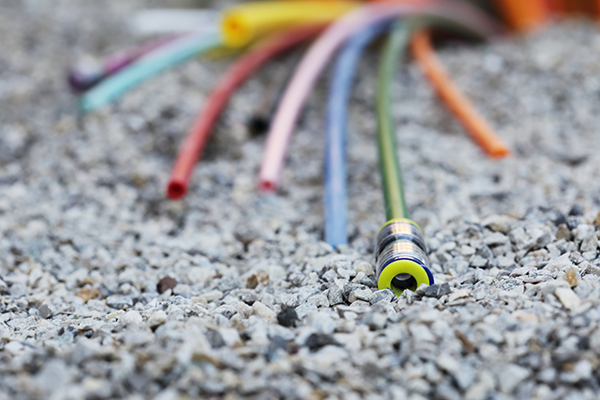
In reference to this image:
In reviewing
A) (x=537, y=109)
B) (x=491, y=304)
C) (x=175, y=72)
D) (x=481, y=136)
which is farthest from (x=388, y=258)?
(x=175, y=72)

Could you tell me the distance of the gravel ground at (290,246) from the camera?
1043 millimetres

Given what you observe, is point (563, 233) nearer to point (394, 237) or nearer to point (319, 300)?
point (394, 237)

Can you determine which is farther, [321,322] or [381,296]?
[381,296]

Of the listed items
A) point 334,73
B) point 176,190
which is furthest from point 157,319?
point 334,73

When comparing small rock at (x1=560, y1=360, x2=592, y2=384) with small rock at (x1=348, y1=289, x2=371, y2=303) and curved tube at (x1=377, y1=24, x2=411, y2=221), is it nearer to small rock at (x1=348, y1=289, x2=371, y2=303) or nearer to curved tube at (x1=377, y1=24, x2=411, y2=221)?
small rock at (x1=348, y1=289, x2=371, y2=303)

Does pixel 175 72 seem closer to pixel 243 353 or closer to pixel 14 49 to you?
pixel 14 49

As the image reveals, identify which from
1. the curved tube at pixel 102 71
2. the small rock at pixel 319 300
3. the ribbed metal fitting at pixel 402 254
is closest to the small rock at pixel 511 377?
the ribbed metal fitting at pixel 402 254

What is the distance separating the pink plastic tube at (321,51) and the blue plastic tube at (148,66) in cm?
54

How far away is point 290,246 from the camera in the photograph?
1.68 meters

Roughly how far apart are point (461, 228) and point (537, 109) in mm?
1144

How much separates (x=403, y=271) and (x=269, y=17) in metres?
1.94

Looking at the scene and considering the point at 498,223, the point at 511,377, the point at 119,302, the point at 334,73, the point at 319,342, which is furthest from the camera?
the point at 334,73

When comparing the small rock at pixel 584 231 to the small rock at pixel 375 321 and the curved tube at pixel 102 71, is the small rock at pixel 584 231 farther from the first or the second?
the curved tube at pixel 102 71

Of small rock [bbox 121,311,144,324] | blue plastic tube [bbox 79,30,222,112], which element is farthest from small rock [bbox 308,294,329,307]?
blue plastic tube [bbox 79,30,222,112]
